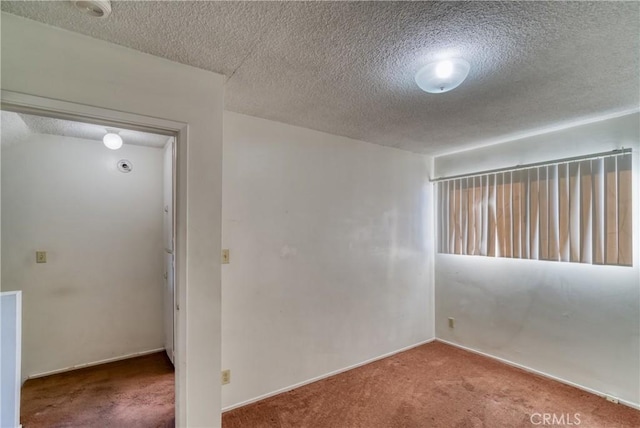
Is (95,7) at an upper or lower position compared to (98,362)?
upper

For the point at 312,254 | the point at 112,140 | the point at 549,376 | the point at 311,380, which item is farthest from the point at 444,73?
the point at 549,376

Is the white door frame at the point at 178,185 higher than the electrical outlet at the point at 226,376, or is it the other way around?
the white door frame at the point at 178,185

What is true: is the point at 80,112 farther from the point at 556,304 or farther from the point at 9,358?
the point at 556,304

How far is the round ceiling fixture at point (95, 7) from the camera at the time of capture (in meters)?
1.17

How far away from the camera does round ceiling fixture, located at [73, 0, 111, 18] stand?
1170 millimetres

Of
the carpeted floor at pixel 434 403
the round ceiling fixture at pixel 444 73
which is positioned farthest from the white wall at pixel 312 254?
the round ceiling fixture at pixel 444 73

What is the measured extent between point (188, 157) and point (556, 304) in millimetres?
3442

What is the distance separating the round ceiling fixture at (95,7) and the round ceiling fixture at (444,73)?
1.53 metres

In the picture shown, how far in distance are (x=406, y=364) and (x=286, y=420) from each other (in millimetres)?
1498

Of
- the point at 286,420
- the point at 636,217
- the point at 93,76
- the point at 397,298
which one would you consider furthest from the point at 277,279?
the point at 636,217

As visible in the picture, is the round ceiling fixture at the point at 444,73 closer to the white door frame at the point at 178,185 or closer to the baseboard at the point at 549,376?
the white door frame at the point at 178,185

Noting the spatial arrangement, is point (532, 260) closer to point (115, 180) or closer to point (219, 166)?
point (219, 166)

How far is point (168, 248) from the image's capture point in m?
3.17

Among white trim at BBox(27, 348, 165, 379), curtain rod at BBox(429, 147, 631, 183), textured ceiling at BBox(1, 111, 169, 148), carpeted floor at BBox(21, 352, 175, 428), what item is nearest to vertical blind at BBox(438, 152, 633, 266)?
curtain rod at BBox(429, 147, 631, 183)
